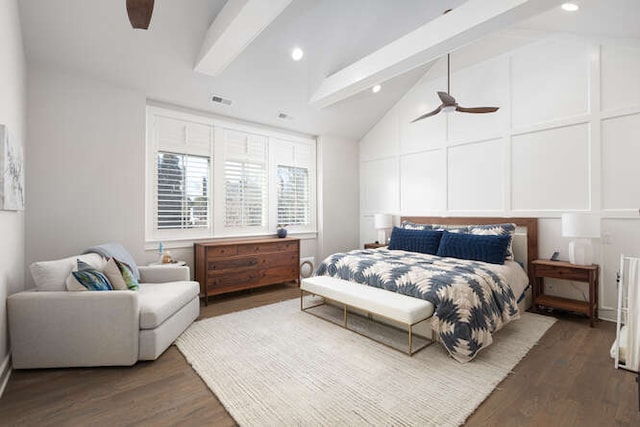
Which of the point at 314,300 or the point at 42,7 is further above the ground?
the point at 42,7

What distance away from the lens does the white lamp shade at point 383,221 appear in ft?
18.4

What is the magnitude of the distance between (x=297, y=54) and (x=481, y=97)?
279 cm

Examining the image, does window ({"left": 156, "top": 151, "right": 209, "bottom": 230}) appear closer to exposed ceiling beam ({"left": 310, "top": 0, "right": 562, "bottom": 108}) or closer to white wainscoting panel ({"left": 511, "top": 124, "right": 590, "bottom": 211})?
exposed ceiling beam ({"left": 310, "top": 0, "right": 562, "bottom": 108})

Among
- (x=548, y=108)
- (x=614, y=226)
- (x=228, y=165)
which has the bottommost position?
(x=614, y=226)

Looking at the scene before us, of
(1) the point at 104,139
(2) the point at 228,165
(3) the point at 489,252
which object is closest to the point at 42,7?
(1) the point at 104,139

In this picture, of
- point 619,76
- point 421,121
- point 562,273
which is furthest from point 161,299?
point 619,76

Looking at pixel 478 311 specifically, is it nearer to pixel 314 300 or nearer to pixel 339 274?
pixel 339 274

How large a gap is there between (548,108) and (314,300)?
156 inches

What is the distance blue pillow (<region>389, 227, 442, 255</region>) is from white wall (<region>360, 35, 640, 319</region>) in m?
0.83

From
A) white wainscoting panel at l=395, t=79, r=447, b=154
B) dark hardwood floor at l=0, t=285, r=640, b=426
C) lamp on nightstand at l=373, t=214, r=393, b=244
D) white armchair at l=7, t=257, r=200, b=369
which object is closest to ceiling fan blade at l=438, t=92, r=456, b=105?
white wainscoting panel at l=395, t=79, r=447, b=154

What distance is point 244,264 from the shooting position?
4535 mm

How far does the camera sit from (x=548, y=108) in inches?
157

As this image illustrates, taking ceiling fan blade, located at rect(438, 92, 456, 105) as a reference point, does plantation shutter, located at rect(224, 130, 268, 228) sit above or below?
below

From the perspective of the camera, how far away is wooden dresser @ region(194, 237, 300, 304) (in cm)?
422
